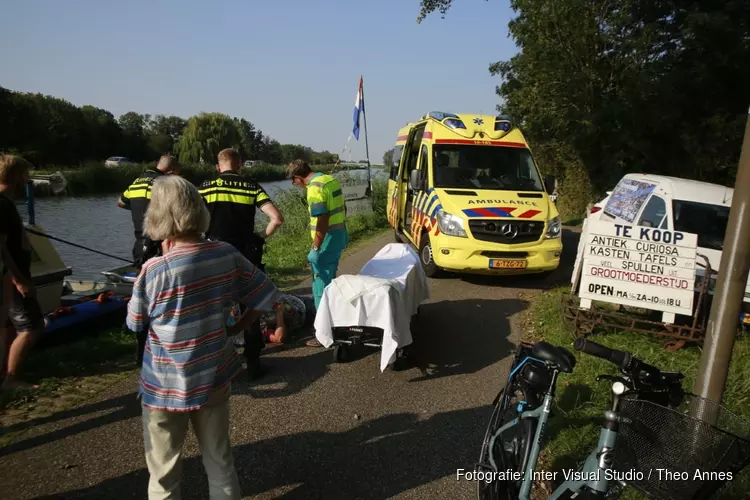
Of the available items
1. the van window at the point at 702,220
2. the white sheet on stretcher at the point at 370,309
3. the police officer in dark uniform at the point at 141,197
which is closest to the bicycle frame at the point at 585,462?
the white sheet on stretcher at the point at 370,309

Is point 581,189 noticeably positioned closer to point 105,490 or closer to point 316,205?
point 316,205

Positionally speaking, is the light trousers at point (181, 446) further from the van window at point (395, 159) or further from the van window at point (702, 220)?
the van window at point (395, 159)

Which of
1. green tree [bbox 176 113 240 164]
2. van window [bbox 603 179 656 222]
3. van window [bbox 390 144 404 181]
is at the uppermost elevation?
green tree [bbox 176 113 240 164]

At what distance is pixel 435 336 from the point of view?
19.7 ft

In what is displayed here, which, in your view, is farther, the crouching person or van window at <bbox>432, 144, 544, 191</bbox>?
van window at <bbox>432, 144, 544, 191</bbox>

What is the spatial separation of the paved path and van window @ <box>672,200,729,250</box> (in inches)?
137

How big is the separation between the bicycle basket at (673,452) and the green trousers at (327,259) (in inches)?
150

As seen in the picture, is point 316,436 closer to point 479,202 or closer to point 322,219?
point 322,219

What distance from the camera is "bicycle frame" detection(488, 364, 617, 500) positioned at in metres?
2.16

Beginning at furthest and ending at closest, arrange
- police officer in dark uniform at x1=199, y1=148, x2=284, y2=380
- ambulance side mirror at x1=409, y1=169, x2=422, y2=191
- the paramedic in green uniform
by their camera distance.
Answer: ambulance side mirror at x1=409, y1=169, x2=422, y2=191 < the paramedic in green uniform < police officer in dark uniform at x1=199, y1=148, x2=284, y2=380

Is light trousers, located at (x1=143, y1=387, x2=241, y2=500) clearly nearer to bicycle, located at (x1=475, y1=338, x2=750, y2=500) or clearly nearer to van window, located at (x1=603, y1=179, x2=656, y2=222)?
bicycle, located at (x1=475, y1=338, x2=750, y2=500)

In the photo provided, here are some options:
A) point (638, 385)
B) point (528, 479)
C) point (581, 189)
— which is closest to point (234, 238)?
point (528, 479)

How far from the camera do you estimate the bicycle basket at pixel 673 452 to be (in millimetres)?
1969

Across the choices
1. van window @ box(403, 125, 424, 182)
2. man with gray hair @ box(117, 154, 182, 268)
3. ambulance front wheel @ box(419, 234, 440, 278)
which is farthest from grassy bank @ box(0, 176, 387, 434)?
van window @ box(403, 125, 424, 182)
